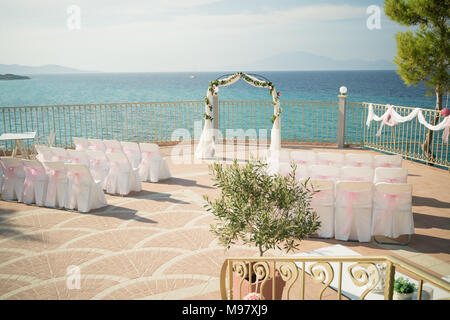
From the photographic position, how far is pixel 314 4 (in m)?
101

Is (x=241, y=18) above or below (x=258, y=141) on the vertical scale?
above

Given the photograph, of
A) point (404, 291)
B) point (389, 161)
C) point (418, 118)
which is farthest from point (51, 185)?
point (418, 118)

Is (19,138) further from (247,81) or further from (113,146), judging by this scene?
(247,81)

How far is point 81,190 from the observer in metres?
6.86

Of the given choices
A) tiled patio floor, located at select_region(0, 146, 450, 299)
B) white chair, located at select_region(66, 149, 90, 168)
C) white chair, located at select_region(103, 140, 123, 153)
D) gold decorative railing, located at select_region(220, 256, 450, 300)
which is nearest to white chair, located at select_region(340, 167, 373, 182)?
tiled patio floor, located at select_region(0, 146, 450, 299)

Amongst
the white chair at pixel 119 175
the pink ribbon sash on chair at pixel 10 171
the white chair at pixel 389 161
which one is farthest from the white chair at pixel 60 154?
the white chair at pixel 389 161

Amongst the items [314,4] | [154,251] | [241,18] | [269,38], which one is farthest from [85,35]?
[154,251]

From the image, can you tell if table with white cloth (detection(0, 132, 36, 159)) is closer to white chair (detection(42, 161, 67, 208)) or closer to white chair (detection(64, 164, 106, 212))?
white chair (detection(42, 161, 67, 208))

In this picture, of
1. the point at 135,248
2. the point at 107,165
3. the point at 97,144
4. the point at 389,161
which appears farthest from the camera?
the point at 97,144

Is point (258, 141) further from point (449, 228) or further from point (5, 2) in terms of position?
point (5, 2)

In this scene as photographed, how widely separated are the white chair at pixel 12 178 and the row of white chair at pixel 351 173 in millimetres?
5306

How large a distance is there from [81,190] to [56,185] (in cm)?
64
